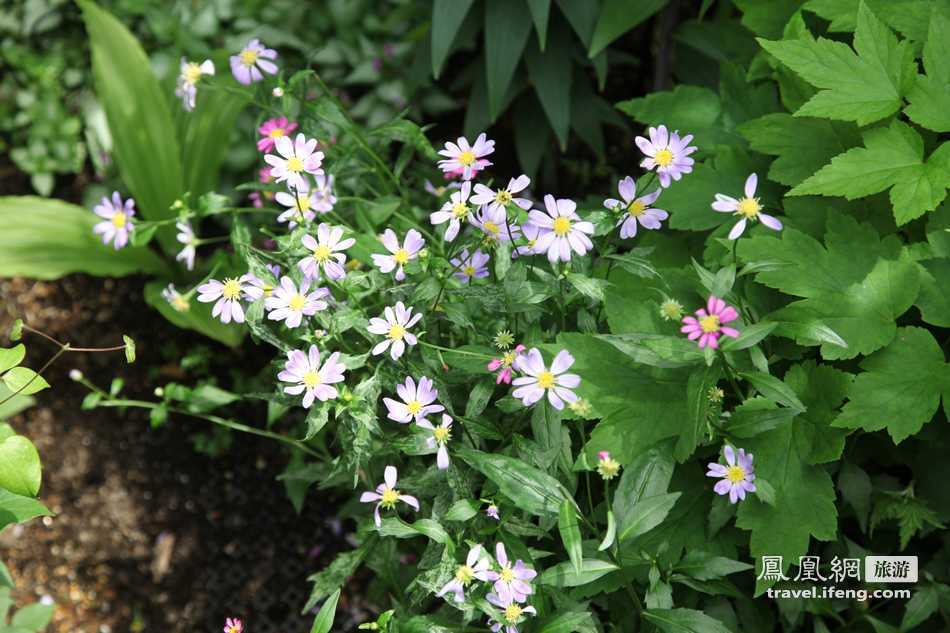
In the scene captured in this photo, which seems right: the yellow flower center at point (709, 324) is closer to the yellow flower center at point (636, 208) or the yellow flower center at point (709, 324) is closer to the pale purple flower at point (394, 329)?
the yellow flower center at point (636, 208)

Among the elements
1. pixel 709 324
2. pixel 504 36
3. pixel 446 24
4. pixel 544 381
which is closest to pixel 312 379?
pixel 544 381

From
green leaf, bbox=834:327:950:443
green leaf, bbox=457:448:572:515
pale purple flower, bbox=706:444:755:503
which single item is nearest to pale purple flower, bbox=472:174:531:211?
green leaf, bbox=457:448:572:515

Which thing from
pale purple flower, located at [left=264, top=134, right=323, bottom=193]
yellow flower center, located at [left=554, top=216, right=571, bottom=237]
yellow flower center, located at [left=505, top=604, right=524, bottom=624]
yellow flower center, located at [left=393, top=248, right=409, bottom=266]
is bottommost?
yellow flower center, located at [left=505, top=604, right=524, bottom=624]

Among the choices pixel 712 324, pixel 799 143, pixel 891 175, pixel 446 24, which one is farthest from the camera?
pixel 446 24

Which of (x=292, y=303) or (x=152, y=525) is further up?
(x=292, y=303)

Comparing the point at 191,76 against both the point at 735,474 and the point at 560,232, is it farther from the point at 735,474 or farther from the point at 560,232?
the point at 735,474

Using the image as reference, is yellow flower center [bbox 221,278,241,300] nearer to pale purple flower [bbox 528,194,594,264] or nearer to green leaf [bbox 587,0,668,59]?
pale purple flower [bbox 528,194,594,264]
